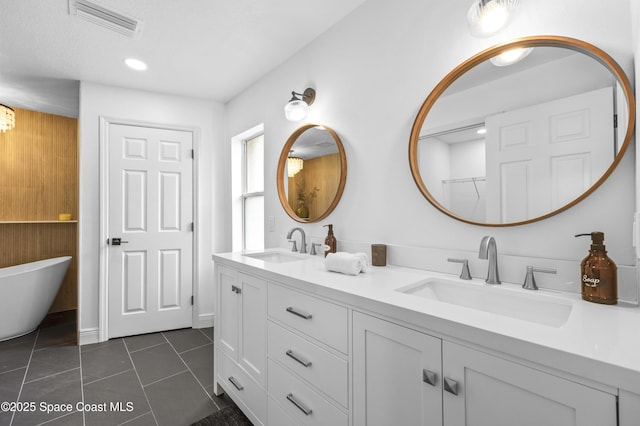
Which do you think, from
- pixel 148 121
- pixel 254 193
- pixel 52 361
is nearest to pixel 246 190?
pixel 254 193

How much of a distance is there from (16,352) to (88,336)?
1.65 ft

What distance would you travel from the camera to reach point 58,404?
6.25 ft

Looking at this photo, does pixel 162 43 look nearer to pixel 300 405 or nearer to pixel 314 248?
pixel 314 248

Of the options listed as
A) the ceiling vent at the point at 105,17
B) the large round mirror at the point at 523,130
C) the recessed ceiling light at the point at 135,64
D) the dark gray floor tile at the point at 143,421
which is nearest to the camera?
the large round mirror at the point at 523,130

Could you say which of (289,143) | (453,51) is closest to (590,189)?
(453,51)

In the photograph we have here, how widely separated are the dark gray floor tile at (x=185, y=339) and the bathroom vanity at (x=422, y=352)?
4.16ft

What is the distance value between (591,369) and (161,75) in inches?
→ 131

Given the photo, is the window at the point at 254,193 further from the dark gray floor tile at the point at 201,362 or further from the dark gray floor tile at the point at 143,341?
the dark gray floor tile at the point at 143,341

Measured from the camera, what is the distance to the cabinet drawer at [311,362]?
3.72 ft

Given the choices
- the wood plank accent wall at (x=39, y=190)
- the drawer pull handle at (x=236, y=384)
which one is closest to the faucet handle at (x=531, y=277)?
the drawer pull handle at (x=236, y=384)

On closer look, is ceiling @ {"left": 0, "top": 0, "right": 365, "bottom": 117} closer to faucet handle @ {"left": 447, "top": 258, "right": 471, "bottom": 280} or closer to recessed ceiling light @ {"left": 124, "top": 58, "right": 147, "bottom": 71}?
recessed ceiling light @ {"left": 124, "top": 58, "right": 147, "bottom": 71}

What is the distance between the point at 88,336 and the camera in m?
2.84

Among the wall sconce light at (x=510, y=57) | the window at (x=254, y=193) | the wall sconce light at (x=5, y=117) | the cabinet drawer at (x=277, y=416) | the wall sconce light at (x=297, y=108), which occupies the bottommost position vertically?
the cabinet drawer at (x=277, y=416)

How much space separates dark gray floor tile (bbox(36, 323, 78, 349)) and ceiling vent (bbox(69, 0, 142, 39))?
8.92ft
